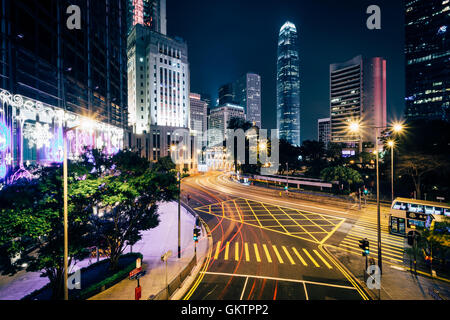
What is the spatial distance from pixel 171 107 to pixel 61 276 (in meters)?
86.9

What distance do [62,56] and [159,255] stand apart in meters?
27.2

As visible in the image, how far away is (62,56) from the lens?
2497 cm

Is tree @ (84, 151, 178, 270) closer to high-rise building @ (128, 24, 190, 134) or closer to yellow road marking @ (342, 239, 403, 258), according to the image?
yellow road marking @ (342, 239, 403, 258)

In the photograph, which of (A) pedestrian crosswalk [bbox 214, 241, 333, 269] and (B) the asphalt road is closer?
(B) the asphalt road

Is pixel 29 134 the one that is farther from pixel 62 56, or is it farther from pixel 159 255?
pixel 159 255

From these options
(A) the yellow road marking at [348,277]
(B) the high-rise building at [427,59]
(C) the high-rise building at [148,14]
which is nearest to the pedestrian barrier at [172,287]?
(A) the yellow road marking at [348,277]

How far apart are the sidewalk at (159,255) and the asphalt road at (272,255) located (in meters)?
1.87

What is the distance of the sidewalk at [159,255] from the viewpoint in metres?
11.9

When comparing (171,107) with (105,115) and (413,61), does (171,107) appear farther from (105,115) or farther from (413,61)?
(413,61)

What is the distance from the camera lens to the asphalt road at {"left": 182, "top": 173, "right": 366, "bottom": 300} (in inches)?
467

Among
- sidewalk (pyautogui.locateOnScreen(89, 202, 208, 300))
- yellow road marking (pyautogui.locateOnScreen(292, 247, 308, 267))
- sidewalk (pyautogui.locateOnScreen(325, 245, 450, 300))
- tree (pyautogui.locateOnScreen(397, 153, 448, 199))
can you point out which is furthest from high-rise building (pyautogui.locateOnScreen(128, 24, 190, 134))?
sidewalk (pyautogui.locateOnScreen(325, 245, 450, 300))

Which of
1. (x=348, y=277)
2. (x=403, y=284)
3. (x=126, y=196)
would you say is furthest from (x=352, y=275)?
(x=126, y=196)

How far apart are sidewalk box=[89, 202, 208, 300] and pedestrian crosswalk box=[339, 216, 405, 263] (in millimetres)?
13356

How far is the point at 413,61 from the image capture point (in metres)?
112
